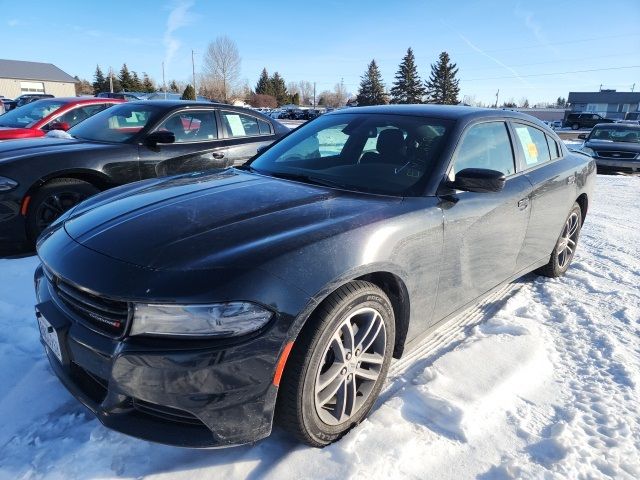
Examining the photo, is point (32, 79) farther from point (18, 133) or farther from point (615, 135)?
point (615, 135)

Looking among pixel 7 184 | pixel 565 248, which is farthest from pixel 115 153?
pixel 565 248

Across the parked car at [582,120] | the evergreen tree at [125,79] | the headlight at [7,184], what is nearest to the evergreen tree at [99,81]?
the evergreen tree at [125,79]

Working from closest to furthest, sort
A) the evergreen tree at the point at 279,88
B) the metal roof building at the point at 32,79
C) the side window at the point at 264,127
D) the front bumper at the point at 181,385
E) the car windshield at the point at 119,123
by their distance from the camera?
the front bumper at the point at 181,385
the car windshield at the point at 119,123
the side window at the point at 264,127
the metal roof building at the point at 32,79
the evergreen tree at the point at 279,88

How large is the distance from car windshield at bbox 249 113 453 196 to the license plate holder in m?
1.52

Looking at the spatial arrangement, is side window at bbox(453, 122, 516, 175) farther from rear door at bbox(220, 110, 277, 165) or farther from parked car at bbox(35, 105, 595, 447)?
rear door at bbox(220, 110, 277, 165)

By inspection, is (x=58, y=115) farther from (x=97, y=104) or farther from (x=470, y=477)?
(x=470, y=477)

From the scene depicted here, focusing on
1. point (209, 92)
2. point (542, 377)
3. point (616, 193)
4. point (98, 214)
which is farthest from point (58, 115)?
point (209, 92)

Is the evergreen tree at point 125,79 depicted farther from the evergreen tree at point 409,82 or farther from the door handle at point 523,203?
the door handle at point 523,203

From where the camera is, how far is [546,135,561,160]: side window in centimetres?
404

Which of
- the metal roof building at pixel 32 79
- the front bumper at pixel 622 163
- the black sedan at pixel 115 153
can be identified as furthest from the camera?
the metal roof building at pixel 32 79

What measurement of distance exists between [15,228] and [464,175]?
390 centimetres

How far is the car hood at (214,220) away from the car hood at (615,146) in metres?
13.4

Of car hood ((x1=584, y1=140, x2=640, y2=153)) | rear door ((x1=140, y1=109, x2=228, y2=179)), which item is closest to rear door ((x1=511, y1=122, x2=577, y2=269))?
rear door ((x1=140, y1=109, x2=228, y2=179))

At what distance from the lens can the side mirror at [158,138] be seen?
4930 mm
